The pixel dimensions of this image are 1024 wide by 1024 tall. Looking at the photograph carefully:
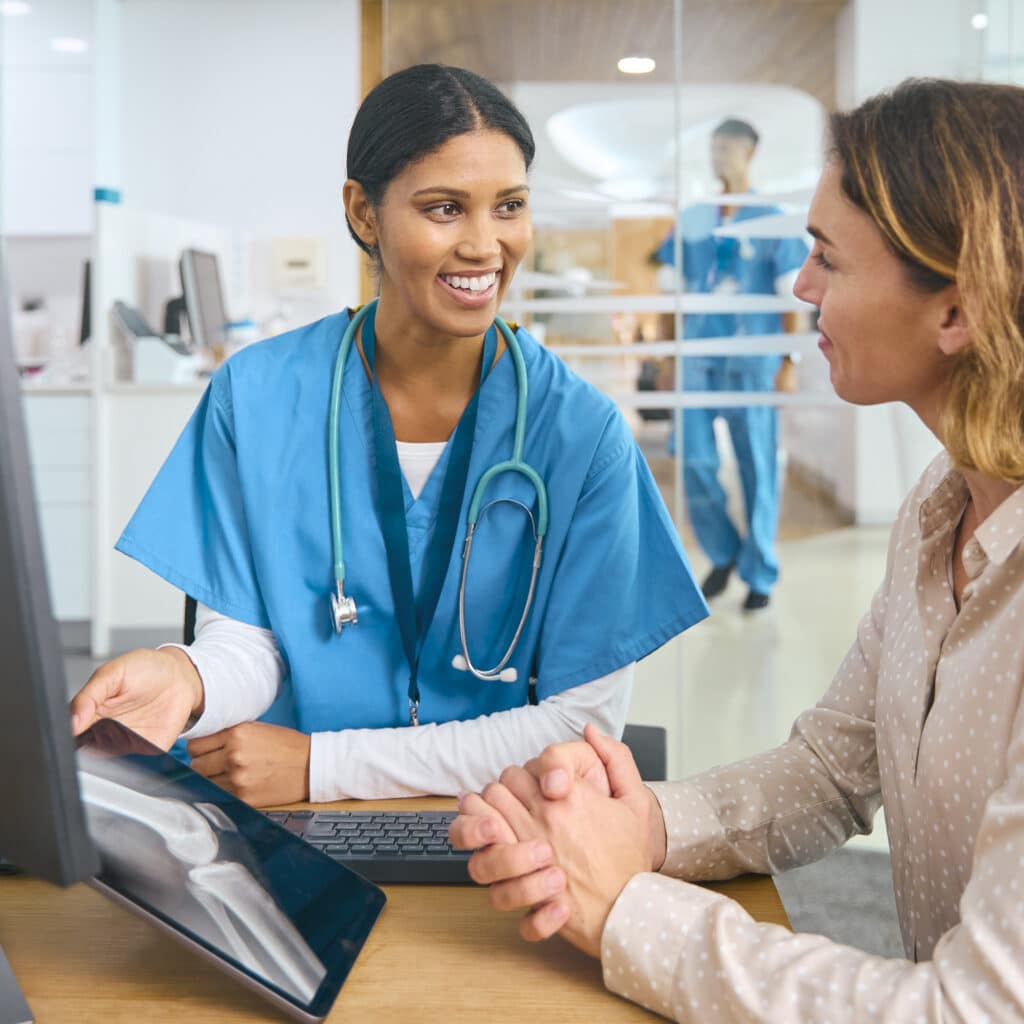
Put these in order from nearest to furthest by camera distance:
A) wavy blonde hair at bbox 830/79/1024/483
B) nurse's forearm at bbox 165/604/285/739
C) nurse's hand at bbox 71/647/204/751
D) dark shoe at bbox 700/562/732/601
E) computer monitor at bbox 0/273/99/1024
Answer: computer monitor at bbox 0/273/99/1024 < wavy blonde hair at bbox 830/79/1024/483 < nurse's hand at bbox 71/647/204/751 < nurse's forearm at bbox 165/604/285/739 < dark shoe at bbox 700/562/732/601

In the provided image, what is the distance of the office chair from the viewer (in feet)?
4.10

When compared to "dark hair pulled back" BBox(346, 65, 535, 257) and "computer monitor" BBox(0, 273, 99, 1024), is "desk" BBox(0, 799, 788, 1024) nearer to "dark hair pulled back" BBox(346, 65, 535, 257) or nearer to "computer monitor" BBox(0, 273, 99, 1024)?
"computer monitor" BBox(0, 273, 99, 1024)

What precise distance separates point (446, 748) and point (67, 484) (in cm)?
369

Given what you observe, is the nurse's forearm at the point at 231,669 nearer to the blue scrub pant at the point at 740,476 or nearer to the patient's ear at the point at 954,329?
the patient's ear at the point at 954,329

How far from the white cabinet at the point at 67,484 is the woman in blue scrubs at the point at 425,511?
3.33m

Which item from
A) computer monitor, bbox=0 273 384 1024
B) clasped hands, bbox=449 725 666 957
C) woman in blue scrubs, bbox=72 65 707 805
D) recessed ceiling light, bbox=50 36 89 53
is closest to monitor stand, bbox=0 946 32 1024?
computer monitor, bbox=0 273 384 1024

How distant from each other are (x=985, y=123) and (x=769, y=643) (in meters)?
2.82

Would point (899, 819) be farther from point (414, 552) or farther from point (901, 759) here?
point (414, 552)

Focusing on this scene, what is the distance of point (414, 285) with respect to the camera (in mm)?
1224

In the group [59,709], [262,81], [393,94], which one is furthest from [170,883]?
[262,81]

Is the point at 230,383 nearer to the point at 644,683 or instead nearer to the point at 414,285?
the point at 414,285

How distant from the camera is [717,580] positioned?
3.51 metres

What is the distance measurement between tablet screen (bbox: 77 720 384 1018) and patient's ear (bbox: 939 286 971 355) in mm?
509

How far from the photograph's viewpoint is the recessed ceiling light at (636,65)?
11.0ft
